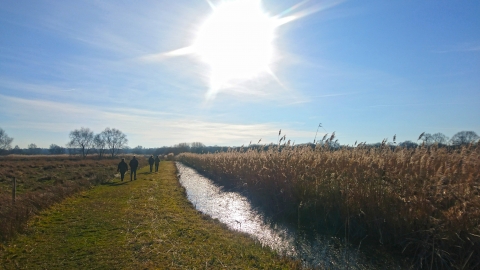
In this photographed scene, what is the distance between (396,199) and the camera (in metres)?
7.75

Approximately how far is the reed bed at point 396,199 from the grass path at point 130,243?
2.83 meters

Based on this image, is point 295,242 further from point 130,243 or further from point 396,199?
point 130,243

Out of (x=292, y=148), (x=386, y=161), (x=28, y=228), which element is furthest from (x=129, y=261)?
(x=292, y=148)

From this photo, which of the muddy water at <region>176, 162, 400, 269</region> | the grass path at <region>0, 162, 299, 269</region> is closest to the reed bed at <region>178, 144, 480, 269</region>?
the muddy water at <region>176, 162, 400, 269</region>

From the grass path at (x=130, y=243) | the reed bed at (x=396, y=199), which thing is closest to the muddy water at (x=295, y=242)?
the reed bed at (x=396, y=199)

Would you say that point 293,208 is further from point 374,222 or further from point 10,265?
point 10,265

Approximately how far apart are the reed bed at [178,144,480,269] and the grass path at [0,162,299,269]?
9.28ft

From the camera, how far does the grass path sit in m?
6.16

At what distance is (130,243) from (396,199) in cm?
672

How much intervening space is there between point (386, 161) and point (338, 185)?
1.62 metres

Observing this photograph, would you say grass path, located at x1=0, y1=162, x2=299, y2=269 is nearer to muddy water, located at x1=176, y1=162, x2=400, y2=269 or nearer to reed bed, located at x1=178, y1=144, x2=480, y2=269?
muddy water, located at x1=176, y1=162, x2=400, y2=269

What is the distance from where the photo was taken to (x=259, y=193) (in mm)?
13867

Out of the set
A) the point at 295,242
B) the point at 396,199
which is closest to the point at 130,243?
the point at 295,242

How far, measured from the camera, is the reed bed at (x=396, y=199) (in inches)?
244
